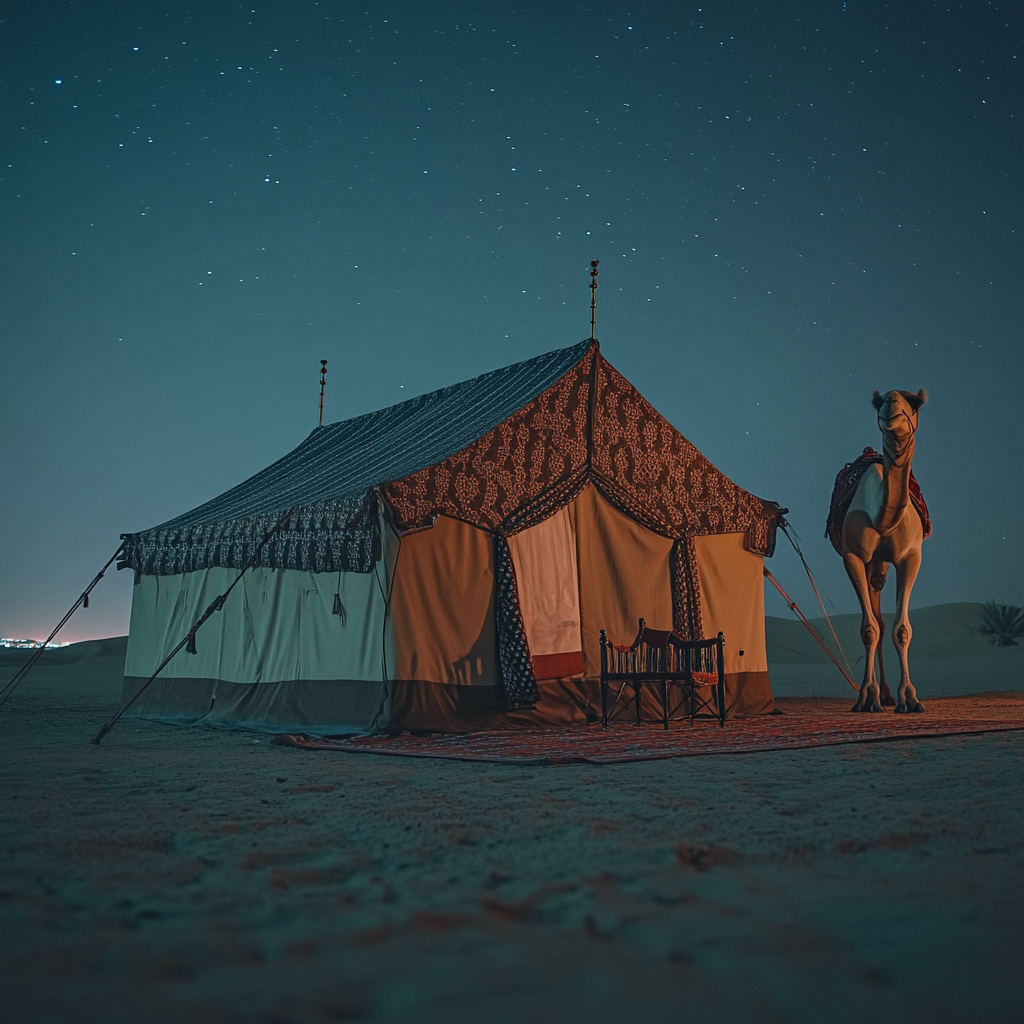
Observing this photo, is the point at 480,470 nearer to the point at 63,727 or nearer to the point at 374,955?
the point at 63,727

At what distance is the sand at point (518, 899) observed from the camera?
1.83m

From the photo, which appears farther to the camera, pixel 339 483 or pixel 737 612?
pixel 737 612

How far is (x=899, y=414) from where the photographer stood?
8.92m

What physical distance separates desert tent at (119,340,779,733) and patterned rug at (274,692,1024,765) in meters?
0.61

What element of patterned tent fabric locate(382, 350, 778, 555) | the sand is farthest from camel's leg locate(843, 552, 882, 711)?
the sand

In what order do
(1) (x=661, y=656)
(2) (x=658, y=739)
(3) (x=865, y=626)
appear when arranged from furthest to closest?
(3) (x=865, y=626) < (1) (x=661, y=656) < (2) (x=658, y=739)

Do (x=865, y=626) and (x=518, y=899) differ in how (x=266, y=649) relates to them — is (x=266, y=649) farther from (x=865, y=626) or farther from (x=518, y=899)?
(x=518, y=899)

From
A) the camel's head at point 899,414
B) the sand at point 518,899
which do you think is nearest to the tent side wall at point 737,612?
the camel's head at point 899,414

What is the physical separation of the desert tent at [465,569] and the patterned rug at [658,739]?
0.61 meters

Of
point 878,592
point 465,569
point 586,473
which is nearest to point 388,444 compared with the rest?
point 586,473

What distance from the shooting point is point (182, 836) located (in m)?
3.33

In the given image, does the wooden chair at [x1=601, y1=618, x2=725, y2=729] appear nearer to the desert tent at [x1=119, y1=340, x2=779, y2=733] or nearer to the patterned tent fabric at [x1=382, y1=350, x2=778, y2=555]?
the desert tent at [x1=119, y1=340, x2=779, y2=733]

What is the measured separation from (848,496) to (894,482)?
0.83 m

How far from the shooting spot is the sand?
→ 183cm
